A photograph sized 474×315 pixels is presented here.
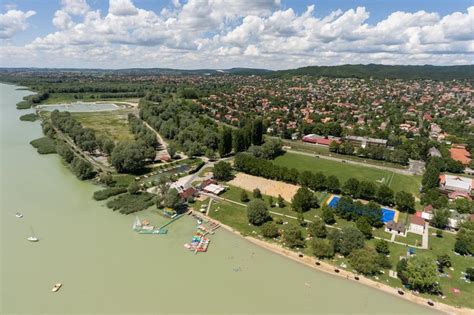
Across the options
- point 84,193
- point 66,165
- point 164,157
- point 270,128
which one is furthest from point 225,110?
point 84,193

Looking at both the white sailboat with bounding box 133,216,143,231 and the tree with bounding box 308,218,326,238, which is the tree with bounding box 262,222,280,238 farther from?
the white sailboat with bounding box 133,216,143,231

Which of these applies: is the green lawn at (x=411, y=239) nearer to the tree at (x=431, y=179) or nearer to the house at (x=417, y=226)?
the house at (x=417, y=226)

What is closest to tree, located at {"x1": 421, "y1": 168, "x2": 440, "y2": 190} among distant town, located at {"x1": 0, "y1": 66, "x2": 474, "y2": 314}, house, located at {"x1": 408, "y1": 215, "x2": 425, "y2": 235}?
distant town, located at {"x1": 0, "y1": 66, "x2": 474, "y2": 314}

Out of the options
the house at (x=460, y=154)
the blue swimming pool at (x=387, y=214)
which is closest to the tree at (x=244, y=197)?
the blue swimming pool at (x=387, y=214)

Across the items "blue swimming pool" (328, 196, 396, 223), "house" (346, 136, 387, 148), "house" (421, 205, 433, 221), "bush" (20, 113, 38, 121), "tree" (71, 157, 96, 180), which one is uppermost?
"bush" (20, 113, 38, 121)

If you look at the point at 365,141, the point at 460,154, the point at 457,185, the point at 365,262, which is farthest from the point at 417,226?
the point at 460,154

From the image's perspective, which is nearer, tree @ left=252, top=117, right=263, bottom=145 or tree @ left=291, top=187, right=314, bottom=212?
tree @ left=291, top=187, right=314, bottom=212

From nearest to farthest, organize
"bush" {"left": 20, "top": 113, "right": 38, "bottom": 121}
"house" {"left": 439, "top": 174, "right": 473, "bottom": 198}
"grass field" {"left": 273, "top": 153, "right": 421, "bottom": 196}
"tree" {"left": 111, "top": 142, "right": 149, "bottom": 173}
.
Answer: "house" {"left": 439, "top": 174, "right": 473, "bottom": 198}
"grass field" {"left": 273, "top": 153, "right": 421, "bottom": 196}
"tree" {"left": 111, "top": 142, "right": 149, "bottom": 173}
"bush" {"left": 20, "top": 113, "right": 38, "bottom": 121}
